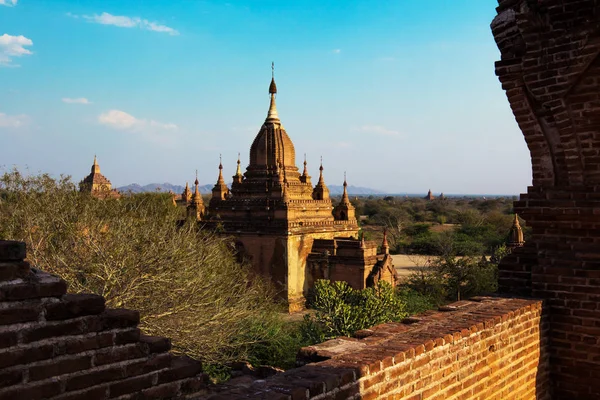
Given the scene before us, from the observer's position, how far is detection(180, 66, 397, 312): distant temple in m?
21.3

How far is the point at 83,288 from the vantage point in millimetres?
10930

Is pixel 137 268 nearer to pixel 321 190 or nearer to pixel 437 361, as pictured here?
pixel 437 361

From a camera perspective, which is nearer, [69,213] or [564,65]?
[564,65]

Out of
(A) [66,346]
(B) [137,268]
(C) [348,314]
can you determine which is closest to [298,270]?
(C) [348,314]

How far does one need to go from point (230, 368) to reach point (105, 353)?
10.1 metres

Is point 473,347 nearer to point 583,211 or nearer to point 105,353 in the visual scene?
point 583,211

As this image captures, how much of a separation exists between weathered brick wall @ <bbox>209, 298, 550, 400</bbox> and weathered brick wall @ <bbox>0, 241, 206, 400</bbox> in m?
0.38

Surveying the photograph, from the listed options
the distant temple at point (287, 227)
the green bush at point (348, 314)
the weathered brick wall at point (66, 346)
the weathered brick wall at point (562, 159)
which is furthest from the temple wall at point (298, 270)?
the weathered brick wall at point (66, 346)

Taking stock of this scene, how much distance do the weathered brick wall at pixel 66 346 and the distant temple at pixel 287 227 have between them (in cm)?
1849

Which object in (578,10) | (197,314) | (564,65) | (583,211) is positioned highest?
(578,10)

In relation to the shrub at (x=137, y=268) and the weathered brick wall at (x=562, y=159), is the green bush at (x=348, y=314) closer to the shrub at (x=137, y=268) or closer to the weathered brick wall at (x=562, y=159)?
the shrub at (x=137, y=268)

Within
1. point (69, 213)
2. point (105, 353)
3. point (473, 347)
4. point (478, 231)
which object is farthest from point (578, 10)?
point (478, 231)

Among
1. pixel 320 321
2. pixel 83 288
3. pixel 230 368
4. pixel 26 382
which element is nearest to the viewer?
pixel 26 382

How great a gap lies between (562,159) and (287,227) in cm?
1699
